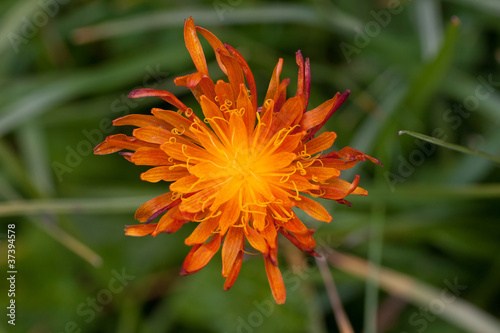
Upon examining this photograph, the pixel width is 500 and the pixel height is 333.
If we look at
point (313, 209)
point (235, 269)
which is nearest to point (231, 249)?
point (235, 269)

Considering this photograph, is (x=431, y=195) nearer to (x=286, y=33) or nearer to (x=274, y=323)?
(x=274, y=323)

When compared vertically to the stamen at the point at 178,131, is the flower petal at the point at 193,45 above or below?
above

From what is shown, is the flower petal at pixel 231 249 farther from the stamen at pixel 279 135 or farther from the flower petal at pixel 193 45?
the flower petal at pixel 193 45

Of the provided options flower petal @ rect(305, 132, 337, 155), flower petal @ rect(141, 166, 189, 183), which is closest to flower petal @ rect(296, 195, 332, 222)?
flower petal @ rect(305, 132, 337, 155)

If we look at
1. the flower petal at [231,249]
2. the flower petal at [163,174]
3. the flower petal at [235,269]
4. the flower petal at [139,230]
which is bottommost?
the flower petal at [235,269]

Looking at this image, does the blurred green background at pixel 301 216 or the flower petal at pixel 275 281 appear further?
the blurred green background at pixel 301 216

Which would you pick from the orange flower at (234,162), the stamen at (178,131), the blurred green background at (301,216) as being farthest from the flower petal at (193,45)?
the blurred green background at (301,216)

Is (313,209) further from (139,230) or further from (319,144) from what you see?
(139,230)

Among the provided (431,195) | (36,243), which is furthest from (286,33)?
(36,243)
